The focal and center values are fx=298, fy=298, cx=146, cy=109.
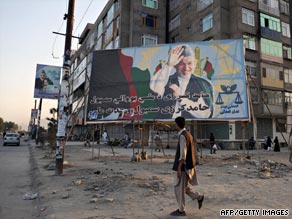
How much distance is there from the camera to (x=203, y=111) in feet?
40.2

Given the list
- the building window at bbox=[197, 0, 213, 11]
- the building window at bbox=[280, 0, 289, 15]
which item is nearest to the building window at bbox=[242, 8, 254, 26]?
the building window at bbox=[197, 0, 213, 11]

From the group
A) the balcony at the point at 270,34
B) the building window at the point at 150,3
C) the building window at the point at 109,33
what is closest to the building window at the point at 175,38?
the building window at the point at 150,3

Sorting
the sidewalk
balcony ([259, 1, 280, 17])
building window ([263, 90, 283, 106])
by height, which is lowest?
the sidewalk

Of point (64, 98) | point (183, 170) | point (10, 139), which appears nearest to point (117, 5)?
point (10, 139)

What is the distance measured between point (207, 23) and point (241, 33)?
411 centimetres

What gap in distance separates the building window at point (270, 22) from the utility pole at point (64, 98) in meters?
28.0

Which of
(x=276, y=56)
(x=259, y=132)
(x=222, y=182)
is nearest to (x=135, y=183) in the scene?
(x=222, y=182)

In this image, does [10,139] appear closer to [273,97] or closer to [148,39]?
[148,39]

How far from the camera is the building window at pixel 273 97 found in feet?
105

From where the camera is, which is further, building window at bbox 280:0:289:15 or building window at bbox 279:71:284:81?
building window at bbox 280:0:289:15

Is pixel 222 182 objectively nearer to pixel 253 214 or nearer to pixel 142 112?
pixel 253 214

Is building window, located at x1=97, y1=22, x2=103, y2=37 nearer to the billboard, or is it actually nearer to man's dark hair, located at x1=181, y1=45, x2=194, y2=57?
Answer: the billboard

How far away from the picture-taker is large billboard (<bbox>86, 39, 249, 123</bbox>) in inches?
478

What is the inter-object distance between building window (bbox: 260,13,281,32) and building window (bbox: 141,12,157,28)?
555 inches
